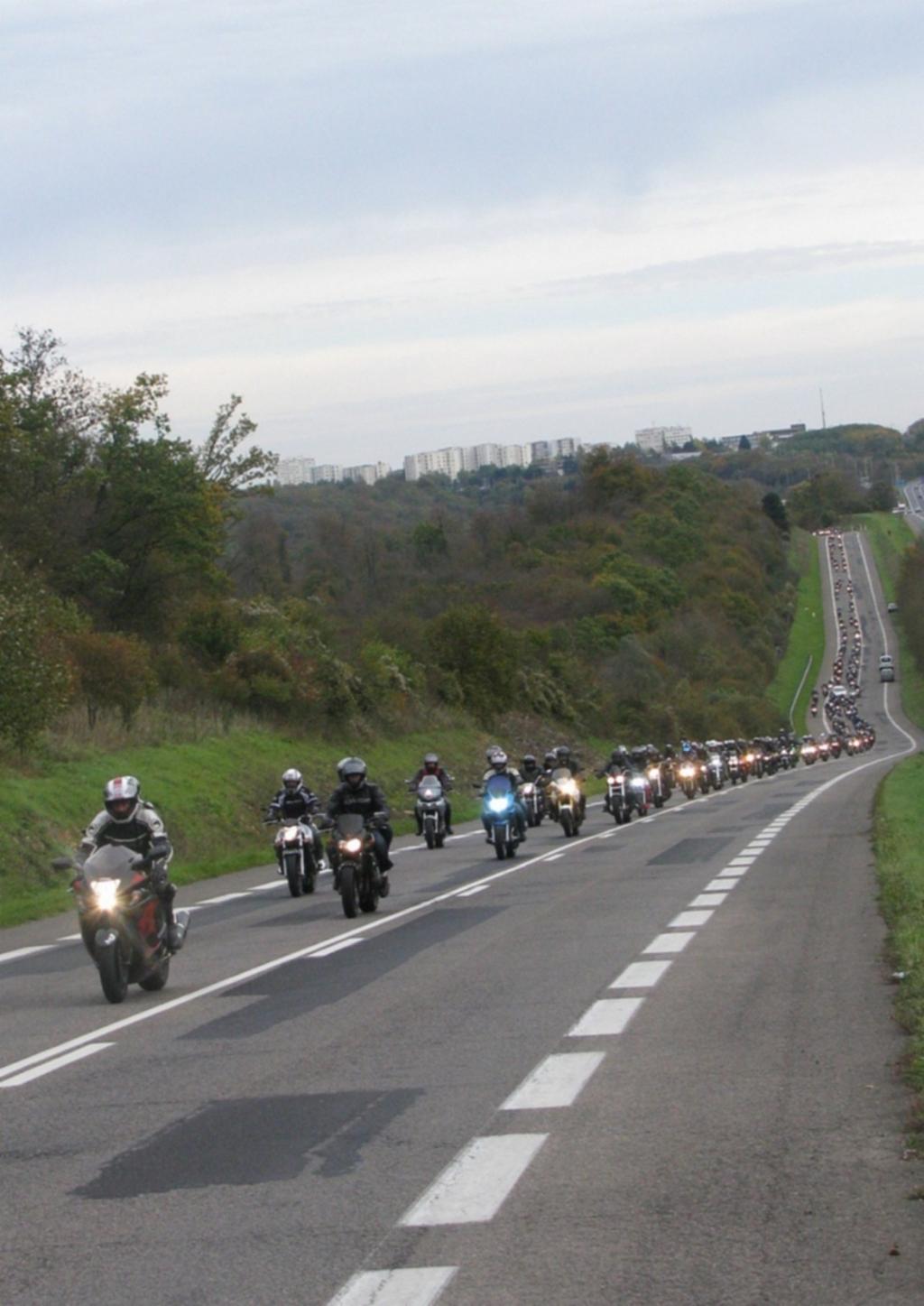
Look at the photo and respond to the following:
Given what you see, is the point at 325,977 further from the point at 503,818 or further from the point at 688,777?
the point at 688,777

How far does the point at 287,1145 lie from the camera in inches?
306

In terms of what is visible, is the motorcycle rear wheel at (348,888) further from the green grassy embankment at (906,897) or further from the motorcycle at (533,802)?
the motorcycle at (533,802)

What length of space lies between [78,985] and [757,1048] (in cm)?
663

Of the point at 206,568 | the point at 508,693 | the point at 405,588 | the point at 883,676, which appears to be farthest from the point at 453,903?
the point at 883,676

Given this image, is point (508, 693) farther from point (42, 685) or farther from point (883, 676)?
point (883, 676)

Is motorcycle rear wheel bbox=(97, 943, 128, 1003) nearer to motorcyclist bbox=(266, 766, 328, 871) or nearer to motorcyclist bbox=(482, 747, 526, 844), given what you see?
motorcyclist bbox=(266, 766, 328, 871)

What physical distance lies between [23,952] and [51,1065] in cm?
777

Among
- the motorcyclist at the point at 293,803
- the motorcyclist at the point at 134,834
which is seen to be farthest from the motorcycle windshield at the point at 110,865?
the motorcyclist at the point at 293,803

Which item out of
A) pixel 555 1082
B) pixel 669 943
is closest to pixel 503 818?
pixel 669 943

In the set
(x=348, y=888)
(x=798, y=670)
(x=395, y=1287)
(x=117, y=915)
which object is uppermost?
(x=798, y=670)

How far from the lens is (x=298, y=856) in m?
23.4

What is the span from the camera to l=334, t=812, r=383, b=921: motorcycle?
19031 mm

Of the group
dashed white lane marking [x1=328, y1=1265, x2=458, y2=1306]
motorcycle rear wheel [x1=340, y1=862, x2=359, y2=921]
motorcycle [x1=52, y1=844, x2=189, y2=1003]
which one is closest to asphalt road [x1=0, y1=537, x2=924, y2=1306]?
dashed white lane marking [x1=328, y1=1265, x2=458, y2=1306]

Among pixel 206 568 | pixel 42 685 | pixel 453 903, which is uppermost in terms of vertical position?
pixel 206 568
